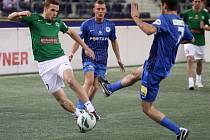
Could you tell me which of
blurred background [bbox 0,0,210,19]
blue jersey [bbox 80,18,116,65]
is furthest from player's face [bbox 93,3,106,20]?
blurred background [bbox 0,0,210,19]

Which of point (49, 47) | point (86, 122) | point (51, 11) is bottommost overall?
point (86, 122)

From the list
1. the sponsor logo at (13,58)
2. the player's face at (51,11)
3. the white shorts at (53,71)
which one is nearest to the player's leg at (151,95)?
the white shorts at (53,71)

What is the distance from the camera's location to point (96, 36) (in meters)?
11.7

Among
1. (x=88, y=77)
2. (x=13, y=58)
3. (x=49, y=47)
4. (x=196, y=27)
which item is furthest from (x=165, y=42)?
(x=13, y=58)

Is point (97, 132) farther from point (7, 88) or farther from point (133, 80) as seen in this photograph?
point (7, 88)

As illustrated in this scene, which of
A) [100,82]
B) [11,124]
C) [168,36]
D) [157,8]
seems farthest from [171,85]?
[157,8]

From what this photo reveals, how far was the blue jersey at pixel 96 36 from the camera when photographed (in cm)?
1173

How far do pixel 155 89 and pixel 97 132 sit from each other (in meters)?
1.43

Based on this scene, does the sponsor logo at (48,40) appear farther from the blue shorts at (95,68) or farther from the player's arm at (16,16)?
the blue shorts at (95,68)

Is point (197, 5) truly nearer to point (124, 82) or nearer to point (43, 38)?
point (124, 82)

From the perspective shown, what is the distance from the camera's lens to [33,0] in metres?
24.4

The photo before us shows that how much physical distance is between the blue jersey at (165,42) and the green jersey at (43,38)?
5.84 ft

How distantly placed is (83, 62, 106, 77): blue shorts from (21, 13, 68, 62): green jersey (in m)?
1.38

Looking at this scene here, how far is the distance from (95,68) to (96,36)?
579 mm
